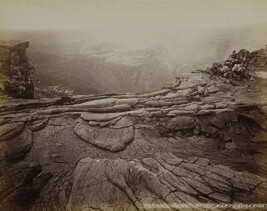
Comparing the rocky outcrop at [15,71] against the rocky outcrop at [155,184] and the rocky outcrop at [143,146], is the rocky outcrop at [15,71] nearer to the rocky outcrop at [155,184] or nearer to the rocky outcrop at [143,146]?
the rocky outcrop at [143,146]

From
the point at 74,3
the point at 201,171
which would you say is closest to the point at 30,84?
the point at 74,3

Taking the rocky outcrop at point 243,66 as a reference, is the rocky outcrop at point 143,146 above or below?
below

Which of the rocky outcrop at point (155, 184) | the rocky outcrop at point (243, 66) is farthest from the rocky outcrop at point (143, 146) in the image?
the rocky outcrop at point (243, 66)

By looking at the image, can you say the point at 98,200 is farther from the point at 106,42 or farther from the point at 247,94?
the point at 247,94

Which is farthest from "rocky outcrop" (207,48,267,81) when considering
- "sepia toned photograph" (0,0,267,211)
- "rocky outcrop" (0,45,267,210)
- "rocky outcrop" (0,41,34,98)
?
"rocky outcrop" (0,41,34,98)

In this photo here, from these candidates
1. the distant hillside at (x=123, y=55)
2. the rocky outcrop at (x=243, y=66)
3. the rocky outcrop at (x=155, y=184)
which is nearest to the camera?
the rocky outcrop at (x=155, y=184)

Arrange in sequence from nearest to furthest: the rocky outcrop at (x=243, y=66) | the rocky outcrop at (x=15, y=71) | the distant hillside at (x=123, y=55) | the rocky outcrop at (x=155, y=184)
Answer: the rocky outcrop at (x=155, y=184) → the rocky outcrop at (x=15, y=71) → the distant hillside at (x=123, y=55) → the rocky outcrop at (x=243, y=66)

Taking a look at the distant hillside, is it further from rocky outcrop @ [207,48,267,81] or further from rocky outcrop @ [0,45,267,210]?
rocky outcrop @ [0,45,267,210]
